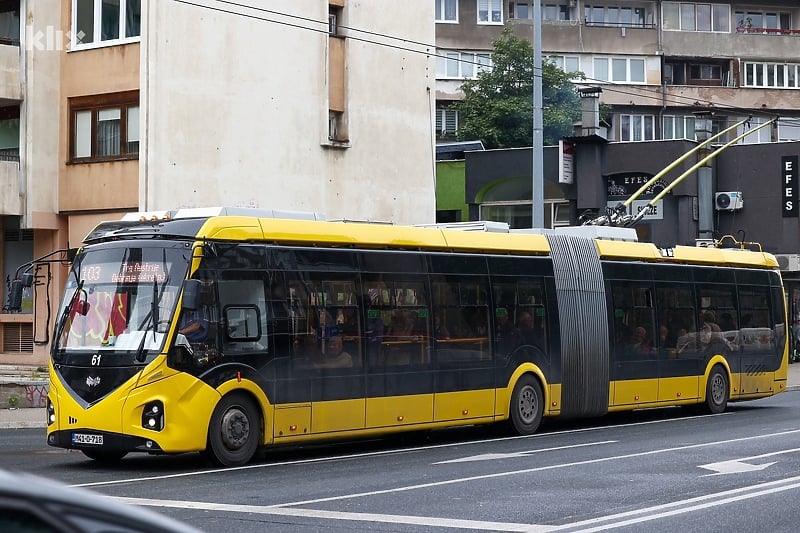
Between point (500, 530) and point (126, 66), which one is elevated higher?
point (126, 66)

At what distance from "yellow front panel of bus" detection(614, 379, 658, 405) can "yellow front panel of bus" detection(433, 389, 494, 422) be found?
133 inches

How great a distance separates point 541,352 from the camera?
20.0 m

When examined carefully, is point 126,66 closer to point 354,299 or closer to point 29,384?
point 29,384

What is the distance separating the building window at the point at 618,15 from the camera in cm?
6712

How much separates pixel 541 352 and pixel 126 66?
14.9 m

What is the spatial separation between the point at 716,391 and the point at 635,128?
141 feet

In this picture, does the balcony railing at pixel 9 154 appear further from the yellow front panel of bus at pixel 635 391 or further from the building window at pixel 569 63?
the building window at pixel 569 63

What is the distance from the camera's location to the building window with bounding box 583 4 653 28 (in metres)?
67.1

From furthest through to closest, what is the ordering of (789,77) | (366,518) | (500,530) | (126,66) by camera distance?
(789,77), (126,66), (366,518), (500,530)

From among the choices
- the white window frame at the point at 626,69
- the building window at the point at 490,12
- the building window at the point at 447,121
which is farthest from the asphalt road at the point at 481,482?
the building window at the point at 490,12

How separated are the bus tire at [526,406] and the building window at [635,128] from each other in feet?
155

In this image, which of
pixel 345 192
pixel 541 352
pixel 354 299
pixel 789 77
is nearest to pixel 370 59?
pixel 345 192

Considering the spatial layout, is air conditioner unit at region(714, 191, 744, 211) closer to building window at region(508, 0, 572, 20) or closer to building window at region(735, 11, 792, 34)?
building window at region(508, 0, 572, 20)

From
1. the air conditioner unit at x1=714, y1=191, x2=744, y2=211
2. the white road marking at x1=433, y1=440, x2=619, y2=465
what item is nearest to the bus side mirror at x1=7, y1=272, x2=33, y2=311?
the white road marking at x1=433, y1=440, x2=619, y2=465
